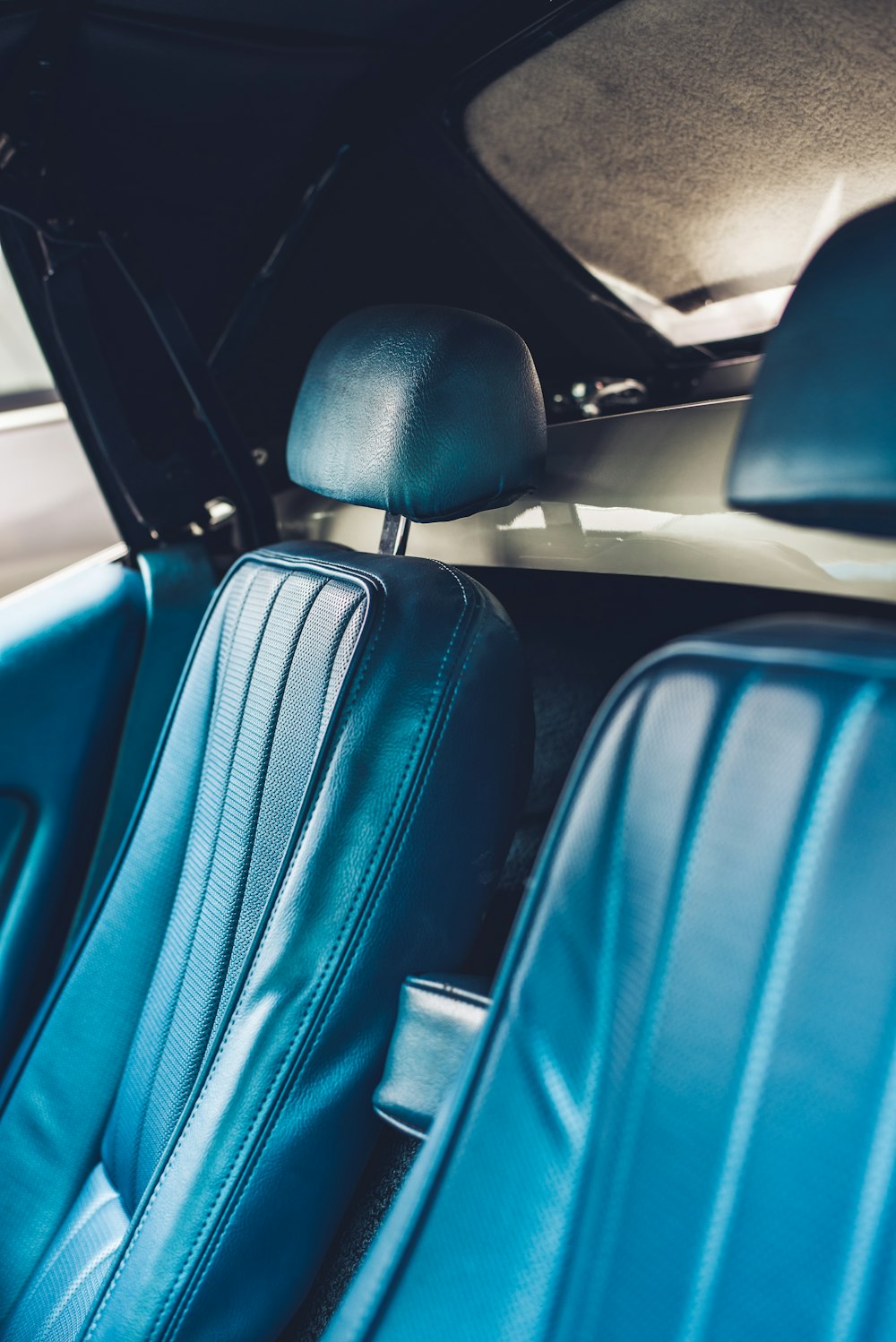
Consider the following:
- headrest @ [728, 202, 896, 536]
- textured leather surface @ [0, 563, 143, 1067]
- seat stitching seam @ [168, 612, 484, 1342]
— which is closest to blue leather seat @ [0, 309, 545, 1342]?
seat stitching seam @ [168, 612, 484, 1342]

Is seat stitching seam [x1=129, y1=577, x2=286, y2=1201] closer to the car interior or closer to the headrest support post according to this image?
the car interior

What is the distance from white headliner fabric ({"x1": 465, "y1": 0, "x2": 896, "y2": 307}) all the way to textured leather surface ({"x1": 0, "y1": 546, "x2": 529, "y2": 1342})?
618mm

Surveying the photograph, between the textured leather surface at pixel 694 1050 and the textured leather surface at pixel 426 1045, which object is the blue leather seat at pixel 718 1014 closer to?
the textured leather surface at pixel 694 1050

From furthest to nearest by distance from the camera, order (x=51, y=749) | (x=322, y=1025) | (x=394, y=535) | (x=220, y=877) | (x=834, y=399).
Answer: (x=51, y=749) → (x=394, y=535) → (x=220, y=877) → (x=322, y=1025) → (x=834, y=399)

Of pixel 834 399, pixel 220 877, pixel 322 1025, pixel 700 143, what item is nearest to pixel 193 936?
pixel 220 877

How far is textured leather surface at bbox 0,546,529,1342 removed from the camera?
0.73 metres

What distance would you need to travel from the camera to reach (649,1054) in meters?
0.49

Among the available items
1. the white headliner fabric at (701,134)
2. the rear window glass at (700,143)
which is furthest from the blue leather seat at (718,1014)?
the white headliner fabric at (701,134)

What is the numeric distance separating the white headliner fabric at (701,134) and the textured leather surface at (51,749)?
2.55ft

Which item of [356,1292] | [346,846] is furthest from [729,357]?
[356,1292]

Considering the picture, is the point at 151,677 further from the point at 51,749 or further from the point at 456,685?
the point at 456,685

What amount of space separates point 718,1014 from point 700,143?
3.26 feet

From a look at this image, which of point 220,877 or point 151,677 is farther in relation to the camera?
point 151,677

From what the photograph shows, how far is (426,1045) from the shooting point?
753 mm
